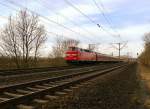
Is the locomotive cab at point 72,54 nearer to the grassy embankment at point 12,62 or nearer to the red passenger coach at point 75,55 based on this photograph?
the red passenger coach at point 75,55

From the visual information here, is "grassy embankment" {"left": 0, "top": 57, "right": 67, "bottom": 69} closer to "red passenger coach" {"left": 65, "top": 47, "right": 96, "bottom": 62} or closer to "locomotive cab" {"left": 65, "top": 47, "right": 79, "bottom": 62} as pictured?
"locomotive cab" {"left": 65, "top": 47, "right": 79, "bottom": 62}

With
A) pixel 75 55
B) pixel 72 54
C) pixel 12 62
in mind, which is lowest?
pixel 12 62

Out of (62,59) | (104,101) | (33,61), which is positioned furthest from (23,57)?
(104,101)

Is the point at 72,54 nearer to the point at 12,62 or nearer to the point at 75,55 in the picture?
the point at 75,55

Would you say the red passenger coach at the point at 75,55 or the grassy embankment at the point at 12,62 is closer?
the grassy embankment at the point at 12,62

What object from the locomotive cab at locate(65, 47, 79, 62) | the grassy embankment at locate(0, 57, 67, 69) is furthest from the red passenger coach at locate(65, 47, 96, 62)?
the grassy embankment at locate(0, 57, 67, 69)

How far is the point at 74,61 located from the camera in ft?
129

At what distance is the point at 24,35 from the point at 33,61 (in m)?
4.53

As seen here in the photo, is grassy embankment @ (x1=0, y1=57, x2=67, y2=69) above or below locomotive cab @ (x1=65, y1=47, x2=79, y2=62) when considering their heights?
below

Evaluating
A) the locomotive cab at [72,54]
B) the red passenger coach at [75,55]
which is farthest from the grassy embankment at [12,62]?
the red passenger coach at [75,55]

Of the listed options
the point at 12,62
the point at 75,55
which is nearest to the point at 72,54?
the point at 75,55

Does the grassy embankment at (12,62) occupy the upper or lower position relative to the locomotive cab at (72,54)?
lower

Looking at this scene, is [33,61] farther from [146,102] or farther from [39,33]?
[146,102]

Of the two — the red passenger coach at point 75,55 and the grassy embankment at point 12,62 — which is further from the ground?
the red passenger coach at point 75,55
